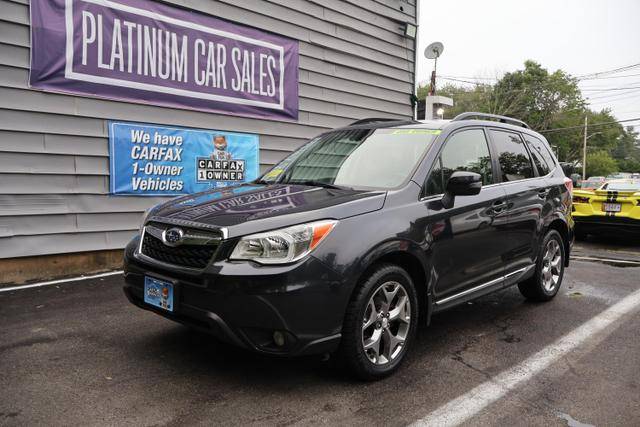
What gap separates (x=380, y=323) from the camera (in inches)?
119

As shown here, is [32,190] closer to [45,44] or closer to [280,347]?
[45,44]

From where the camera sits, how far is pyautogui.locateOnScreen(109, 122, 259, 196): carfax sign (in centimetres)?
598

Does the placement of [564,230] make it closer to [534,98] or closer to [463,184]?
[463,184]

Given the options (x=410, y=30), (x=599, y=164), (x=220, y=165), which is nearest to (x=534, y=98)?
(x=599, y=164)

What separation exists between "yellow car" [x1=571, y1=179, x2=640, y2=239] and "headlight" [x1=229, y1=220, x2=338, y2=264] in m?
7.79

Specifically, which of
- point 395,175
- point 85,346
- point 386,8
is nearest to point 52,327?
point 85,346

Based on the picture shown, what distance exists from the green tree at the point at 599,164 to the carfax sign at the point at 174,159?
2568 inches

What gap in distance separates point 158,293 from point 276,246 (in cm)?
82

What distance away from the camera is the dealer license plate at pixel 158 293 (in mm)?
2865

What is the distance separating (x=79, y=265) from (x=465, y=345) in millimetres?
4319

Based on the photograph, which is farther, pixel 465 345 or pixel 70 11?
pixel 70 11

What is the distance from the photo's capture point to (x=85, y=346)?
353cm

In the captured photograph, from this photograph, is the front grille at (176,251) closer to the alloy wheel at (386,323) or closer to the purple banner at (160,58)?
the alloy wheel at (386,323)

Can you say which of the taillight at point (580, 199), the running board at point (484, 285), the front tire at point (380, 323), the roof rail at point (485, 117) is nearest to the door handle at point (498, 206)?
the running board at point (484, 285)
